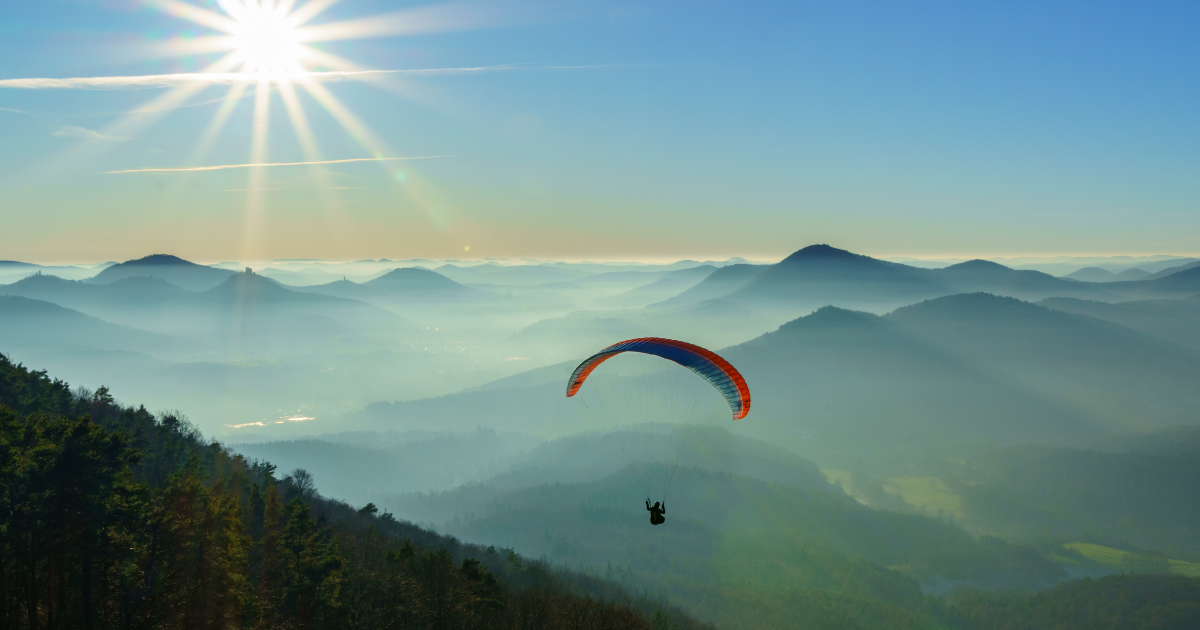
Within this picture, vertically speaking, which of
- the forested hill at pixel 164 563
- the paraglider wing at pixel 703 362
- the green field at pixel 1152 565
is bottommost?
the green field at pixel 1152 565

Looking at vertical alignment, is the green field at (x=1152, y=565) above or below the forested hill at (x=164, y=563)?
below

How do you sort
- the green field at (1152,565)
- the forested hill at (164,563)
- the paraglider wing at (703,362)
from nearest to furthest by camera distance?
the forested hill at (164,563)
the paraglider wing at (703,362)
the green field at (1152,565)

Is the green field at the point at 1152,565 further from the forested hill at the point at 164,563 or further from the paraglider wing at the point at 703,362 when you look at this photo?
the paraglider wing at the point at 703,362

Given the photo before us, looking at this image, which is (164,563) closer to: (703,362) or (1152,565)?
(703,362)

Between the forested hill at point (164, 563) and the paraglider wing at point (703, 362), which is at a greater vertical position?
the paraglider wing at point (703, 362)

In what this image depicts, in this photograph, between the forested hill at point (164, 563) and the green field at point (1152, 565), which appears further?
the green field at point (1152, 565)

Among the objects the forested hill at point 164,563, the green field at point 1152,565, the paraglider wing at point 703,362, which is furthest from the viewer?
the green field at point 1152,565

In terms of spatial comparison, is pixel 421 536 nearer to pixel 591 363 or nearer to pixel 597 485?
pixel 591 363

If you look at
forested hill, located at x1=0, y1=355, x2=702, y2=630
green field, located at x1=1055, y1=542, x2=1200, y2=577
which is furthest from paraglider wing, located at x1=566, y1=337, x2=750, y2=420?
green field, located at x1=1055, y1=542, x2=1200, y2=577

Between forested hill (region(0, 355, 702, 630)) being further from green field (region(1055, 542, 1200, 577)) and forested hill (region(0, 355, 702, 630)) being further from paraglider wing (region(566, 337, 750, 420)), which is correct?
green field (region(1055, 542, 1200, 577))

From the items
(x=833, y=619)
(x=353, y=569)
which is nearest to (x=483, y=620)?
(x=353, y=569)

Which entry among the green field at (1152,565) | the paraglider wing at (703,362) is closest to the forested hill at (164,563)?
the paraglider wing at (703,362)
